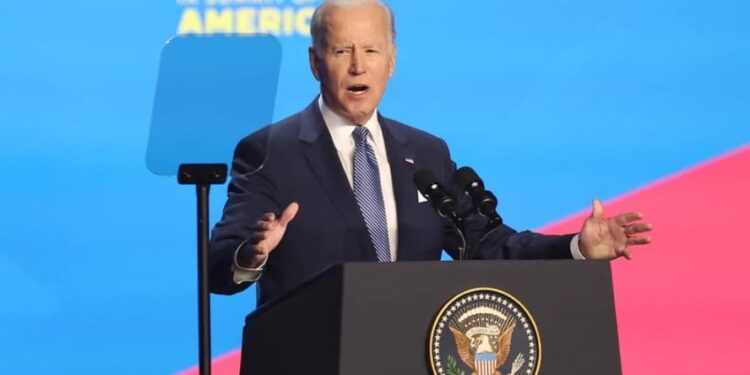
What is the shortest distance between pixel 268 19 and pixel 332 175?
0.74 meters

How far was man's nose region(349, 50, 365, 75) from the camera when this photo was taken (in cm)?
268

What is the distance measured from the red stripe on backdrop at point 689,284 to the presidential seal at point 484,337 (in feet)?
5.31

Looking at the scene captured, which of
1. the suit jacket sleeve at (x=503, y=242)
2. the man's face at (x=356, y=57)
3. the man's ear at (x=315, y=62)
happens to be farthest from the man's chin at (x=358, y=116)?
the suit jacket sleeve at (x=503, y=242)

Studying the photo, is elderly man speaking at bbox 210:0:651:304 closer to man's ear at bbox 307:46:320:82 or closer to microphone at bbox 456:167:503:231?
man's ear at bbox 307:46:320:82

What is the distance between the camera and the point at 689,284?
11.7 ft

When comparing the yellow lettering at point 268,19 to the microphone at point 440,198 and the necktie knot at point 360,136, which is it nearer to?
the necktie knot at point 360,136

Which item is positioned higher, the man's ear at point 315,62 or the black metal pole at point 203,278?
the man's ear at point 315,62

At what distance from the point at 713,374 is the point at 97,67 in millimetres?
1845

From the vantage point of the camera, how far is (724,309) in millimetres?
3582

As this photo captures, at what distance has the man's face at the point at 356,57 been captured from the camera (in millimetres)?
2668

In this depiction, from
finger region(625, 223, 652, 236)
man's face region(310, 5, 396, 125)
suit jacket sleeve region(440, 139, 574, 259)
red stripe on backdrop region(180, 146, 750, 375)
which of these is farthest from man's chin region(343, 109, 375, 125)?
red stripe on backdrop region(180, 146, 750, 375)

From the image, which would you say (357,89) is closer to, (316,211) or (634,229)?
(316,211)


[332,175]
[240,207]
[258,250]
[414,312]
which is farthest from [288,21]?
[414,312]

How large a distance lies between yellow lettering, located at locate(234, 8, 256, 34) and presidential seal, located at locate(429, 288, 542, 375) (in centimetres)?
144
